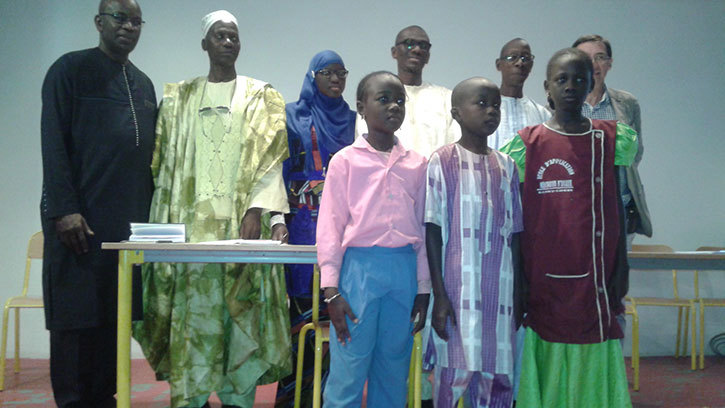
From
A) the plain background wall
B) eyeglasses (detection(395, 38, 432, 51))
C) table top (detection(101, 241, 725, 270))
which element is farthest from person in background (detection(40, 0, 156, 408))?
the plain background wall

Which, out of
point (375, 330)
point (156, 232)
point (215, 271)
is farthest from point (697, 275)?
point (156, 232)

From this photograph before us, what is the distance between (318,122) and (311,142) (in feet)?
0.40

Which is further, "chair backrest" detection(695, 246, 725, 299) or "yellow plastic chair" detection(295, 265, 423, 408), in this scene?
"chair backrest" detection(695, 246, 725, 299)

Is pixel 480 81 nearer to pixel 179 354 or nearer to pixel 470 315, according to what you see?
pixel 470 315

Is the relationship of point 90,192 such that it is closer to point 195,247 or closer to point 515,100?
point 195,247

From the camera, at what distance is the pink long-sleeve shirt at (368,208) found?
1.92 meters

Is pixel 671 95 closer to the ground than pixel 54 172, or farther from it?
farther from it

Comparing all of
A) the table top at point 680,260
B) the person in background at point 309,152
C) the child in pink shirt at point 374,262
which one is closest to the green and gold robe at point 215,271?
the person in background at point 309,152

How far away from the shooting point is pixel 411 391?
8.43 ft

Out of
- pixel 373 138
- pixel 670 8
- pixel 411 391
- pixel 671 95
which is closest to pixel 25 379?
pixel 411 391

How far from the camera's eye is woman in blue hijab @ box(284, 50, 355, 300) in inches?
109

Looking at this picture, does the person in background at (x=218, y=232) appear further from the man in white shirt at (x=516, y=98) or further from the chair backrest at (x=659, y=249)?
the chair backrest at (x=659, y=249)

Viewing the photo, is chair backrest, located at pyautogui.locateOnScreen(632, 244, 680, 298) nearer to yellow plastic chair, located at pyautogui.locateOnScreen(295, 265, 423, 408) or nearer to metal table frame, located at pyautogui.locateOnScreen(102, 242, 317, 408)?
yellow plastic chair, located at pyautogui.locateOnScreen(295, 265, 423, 408)

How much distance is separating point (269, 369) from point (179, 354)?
17.7 inches
